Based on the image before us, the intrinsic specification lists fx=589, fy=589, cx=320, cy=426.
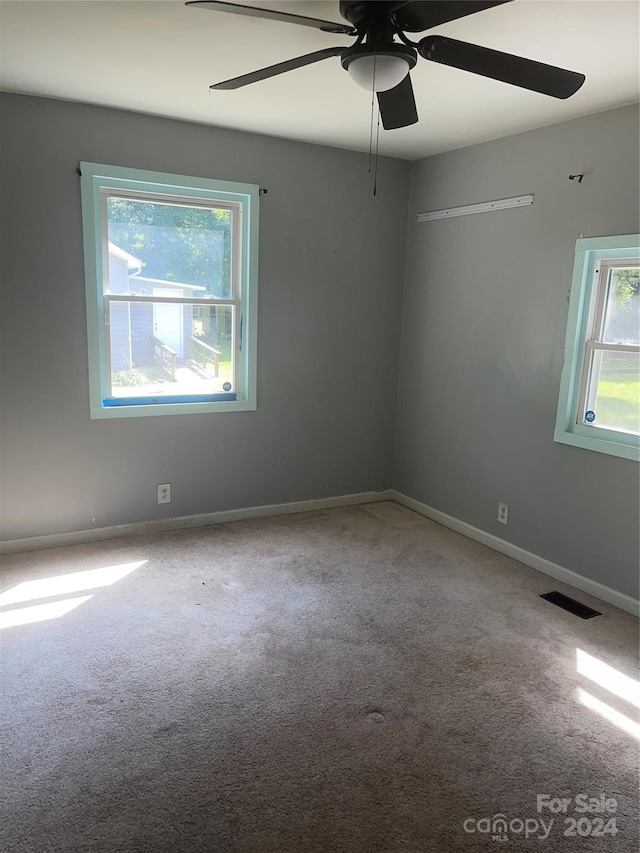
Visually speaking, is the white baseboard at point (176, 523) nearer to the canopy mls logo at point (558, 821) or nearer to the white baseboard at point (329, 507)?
the white baseboard at point (329, 507)

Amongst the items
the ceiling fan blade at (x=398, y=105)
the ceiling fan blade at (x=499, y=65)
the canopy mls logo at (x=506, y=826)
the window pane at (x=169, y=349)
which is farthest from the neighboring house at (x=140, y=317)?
the canopy mls logo at (x=506, y=826)

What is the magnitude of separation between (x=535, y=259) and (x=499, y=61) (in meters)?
1.71

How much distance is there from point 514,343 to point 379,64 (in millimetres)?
2115

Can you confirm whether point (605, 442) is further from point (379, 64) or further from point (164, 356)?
point (164, 356)

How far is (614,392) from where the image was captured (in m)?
3.14

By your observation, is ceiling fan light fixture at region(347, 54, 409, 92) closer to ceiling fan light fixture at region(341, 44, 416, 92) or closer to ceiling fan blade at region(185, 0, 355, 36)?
ceiling fan light fixture at region(341, 44, 416, 92)

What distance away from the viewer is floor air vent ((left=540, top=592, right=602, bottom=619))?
3.01 metres

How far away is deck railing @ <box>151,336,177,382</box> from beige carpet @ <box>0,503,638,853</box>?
1.15 meters

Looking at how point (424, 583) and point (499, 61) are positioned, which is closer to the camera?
point (499, 61)

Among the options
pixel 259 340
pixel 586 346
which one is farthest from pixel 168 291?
pixel 586 346

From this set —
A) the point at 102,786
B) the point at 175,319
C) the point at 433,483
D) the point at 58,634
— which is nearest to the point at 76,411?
the point at 175,319

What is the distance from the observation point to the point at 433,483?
14.1 feet

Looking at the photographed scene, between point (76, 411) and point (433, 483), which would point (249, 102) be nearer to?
point (76, 411)

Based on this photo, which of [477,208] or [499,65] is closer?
[499,65]
